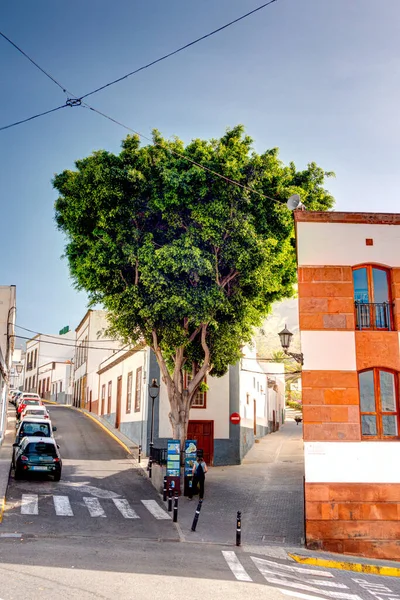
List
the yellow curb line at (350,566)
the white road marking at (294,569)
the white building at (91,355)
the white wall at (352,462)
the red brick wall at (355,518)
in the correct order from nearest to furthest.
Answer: the white road marking at (294,569)
the yellow curb line at (350,566)
the red brick wall at (355,518)
the white wall at (352,462)
the white building at (91,355)

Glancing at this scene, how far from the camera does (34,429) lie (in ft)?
83.1

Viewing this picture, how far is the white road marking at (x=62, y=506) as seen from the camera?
52.3ft

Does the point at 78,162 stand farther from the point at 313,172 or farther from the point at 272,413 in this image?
the point at 272,413

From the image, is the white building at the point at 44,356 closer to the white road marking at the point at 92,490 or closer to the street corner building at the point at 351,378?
the white road marking at the point at 92,490

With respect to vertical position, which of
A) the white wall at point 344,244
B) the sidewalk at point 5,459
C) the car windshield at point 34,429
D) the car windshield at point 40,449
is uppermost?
the white wall at point 344,244

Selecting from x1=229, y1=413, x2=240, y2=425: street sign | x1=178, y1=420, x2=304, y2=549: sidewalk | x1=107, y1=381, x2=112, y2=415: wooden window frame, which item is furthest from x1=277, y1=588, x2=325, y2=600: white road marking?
x1=107, y1=381, x2=112, y2=415: wooden window frame

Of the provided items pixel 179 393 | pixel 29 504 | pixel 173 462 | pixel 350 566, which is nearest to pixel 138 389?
pixel 179 393

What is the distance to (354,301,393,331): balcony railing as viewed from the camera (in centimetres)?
1548

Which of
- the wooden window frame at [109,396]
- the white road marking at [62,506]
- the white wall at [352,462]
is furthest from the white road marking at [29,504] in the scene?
the wooden window frame at [109,396]

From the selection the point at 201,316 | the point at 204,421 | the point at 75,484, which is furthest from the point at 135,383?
the point at 201,316

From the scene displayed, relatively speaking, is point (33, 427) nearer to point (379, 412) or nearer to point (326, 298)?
point (326, 298)

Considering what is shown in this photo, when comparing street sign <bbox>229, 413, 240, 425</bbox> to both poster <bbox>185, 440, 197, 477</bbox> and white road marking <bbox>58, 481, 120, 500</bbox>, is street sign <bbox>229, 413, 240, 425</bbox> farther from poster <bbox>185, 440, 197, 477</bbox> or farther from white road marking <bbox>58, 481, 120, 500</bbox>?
white road marking <bbox>58, 481, 120, 500</bbox>

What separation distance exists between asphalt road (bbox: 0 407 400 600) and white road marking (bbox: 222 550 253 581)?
→ 0.9 inches

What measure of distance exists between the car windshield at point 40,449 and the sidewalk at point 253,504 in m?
5.38
